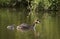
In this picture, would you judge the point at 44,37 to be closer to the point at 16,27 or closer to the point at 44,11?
the point at 16,27

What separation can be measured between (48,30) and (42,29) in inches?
16.2

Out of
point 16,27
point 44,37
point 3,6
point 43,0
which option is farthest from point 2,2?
point 44,37

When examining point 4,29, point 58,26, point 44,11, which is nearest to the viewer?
point 4,29

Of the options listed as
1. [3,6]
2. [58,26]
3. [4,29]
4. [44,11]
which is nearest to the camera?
[4,29]

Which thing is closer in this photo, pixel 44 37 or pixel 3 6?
pixel 44 37

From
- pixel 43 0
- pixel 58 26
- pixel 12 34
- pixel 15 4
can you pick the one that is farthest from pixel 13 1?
pixel 12 34

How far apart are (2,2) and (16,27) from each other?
21.9 m

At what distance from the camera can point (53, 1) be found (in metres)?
32.8

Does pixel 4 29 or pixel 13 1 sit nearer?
pixel 4 29

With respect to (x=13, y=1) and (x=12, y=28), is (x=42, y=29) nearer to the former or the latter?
(x=12, y=28)

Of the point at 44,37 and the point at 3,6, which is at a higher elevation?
the point at 44,37

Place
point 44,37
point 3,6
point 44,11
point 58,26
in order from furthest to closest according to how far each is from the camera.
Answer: point 3,6 → point 44,11 → point 58,26 → point 44,37

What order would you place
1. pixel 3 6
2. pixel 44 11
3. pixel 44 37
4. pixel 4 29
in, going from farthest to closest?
pixel 3 6 → pixel 44 11 → pixel 4 29 → pixel 44 37

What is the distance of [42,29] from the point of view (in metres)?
18.1
